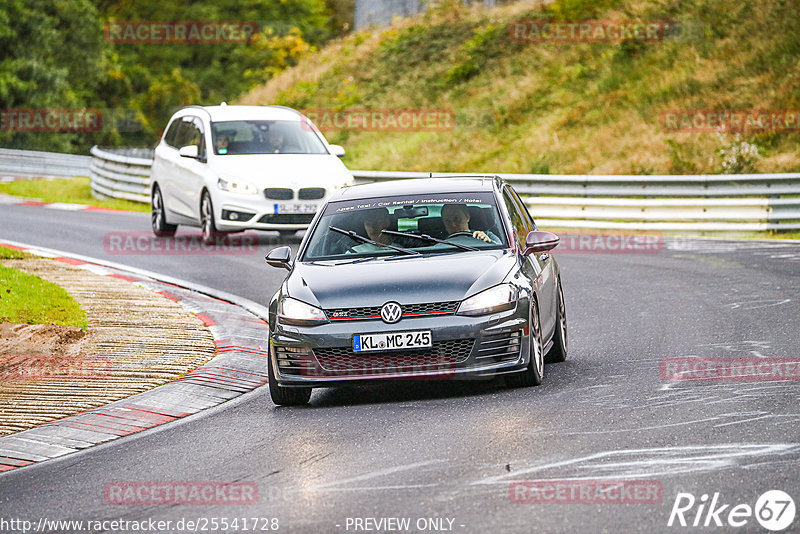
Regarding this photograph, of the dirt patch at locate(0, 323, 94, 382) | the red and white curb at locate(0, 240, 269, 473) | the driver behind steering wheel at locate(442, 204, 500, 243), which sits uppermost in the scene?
the driver behind steering wheel at locate(442, 204, 500, 243)

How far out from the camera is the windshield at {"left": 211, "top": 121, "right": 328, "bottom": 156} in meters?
20.3

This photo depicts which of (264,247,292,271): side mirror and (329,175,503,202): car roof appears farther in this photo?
(329,175,503,202): car roof

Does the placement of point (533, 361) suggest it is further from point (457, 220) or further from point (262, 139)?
point (262, 139)

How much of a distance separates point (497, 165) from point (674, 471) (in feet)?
83.6

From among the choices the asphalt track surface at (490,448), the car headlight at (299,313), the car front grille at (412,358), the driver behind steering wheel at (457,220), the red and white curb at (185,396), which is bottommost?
the red and white curb at (185,396)

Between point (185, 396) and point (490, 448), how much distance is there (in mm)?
3131

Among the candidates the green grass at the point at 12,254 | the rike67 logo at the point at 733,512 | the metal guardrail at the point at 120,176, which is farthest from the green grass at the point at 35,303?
the metal guardrail at the point at 120,176

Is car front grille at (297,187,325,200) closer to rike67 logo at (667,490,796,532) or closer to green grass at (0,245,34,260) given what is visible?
green grass at (0,245,34,260)

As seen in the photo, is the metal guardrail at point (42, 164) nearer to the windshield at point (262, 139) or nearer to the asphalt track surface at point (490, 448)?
the windshield at point (262, 139)

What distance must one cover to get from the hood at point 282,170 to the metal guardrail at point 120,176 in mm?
8953

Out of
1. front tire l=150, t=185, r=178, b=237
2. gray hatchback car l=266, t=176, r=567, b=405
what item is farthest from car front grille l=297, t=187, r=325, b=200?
gray hatchback car l=266, t=176, r=567, b=405

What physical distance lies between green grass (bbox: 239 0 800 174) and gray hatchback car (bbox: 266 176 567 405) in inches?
653

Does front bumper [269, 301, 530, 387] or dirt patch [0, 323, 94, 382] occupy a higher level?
front bumper [269, 301, 530, 387]

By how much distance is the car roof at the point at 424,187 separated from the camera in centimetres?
1051
